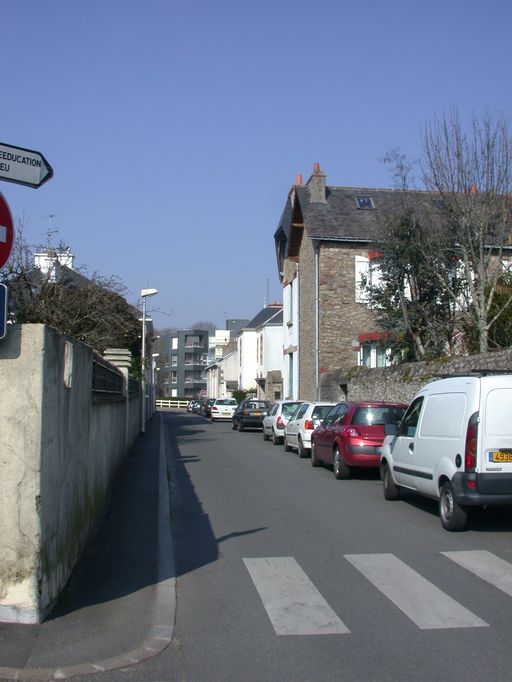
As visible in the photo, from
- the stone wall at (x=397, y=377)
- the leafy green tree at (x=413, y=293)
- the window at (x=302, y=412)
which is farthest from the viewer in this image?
the leafy green tree at (x=413, y=293)

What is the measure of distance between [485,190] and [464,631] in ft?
59.5

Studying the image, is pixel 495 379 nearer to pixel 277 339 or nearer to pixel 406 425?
Answer: pixel 406 425

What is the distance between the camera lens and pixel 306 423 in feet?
69.3

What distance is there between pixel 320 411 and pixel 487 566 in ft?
43.9

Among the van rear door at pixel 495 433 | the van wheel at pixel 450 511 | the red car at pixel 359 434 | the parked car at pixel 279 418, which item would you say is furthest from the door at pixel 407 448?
the parked car at pixel 279 418

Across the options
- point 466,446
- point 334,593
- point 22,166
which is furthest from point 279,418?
point 22,166

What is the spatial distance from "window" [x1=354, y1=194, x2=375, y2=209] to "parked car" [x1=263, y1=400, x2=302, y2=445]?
12437 mm

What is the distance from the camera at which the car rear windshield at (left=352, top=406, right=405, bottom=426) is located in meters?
15.7

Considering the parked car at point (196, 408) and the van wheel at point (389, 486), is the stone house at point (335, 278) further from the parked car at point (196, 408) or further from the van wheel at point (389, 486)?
the parked car at point (196, 408)

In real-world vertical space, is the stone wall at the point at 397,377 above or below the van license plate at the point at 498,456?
above

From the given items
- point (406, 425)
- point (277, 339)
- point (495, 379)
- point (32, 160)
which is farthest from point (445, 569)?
point (277, 339)

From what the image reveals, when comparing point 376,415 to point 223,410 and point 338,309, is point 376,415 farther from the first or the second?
point 223,410

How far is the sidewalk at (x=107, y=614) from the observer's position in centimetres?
519

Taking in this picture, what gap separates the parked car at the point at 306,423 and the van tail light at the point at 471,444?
10.8m
